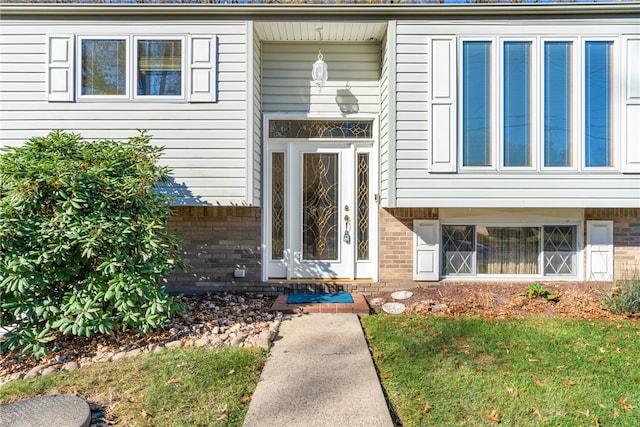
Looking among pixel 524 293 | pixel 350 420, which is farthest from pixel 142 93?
pixel 524 293

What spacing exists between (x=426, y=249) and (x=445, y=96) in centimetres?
209

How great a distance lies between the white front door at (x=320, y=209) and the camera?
16.8 feet

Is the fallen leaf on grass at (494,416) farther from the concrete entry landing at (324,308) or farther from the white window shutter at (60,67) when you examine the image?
the white window shutter at (60,67)

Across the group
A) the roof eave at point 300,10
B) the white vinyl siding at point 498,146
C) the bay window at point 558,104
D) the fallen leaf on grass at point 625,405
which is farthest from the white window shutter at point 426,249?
the roof eave at point 300,10

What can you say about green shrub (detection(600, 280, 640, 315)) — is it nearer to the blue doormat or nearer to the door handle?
the blue doormat

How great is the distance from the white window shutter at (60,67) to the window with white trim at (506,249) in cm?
549

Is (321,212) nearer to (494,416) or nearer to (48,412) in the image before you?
(494,416)

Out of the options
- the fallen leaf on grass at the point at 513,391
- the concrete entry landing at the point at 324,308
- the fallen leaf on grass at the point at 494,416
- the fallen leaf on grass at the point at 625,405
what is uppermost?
the concrete entry landing at the point at 324,308

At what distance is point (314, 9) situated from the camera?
4492mm

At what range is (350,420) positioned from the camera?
7.43 feet

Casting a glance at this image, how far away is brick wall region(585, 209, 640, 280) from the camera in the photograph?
4.97m

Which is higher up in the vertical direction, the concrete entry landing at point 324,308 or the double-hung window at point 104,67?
the double-hung window at point 104,67

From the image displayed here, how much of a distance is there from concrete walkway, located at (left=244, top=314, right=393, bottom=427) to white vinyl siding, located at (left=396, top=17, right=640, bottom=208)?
6.59ft

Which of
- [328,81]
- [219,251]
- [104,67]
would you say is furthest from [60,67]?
[328,81]
